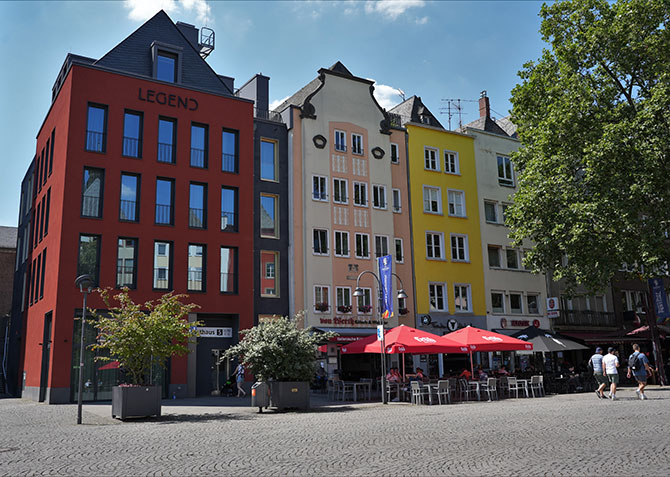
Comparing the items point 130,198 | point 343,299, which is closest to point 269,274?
point 343,299

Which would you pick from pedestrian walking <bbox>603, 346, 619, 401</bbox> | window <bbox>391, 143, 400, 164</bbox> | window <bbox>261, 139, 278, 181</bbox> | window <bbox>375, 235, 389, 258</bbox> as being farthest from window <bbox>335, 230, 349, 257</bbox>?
pedestrian walking <bbox>603, 346, 619, 401</bbox>

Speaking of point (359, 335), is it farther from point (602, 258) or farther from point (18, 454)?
point (18, 454)

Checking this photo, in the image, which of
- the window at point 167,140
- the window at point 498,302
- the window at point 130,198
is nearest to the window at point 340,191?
the window at point 167,140

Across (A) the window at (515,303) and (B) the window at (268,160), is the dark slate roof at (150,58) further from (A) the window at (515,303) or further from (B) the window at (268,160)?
(A) the window at (515,303)

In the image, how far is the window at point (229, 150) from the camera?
3356cm

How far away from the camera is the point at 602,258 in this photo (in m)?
30.4

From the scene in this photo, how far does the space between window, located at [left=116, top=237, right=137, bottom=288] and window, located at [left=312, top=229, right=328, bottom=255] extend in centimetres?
996

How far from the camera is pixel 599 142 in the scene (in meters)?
28.9

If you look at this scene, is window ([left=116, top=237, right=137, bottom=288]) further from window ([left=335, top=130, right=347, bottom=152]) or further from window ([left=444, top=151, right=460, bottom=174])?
window ([left=444, top=151, right=460, bottom=174])

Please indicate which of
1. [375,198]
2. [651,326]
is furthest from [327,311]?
[651,326]

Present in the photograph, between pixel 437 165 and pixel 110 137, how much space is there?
20908mm

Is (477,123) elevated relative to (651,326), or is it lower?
elevated

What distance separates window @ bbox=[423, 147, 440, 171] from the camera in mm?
41438

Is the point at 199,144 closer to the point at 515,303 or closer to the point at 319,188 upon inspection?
the point at 319,188
